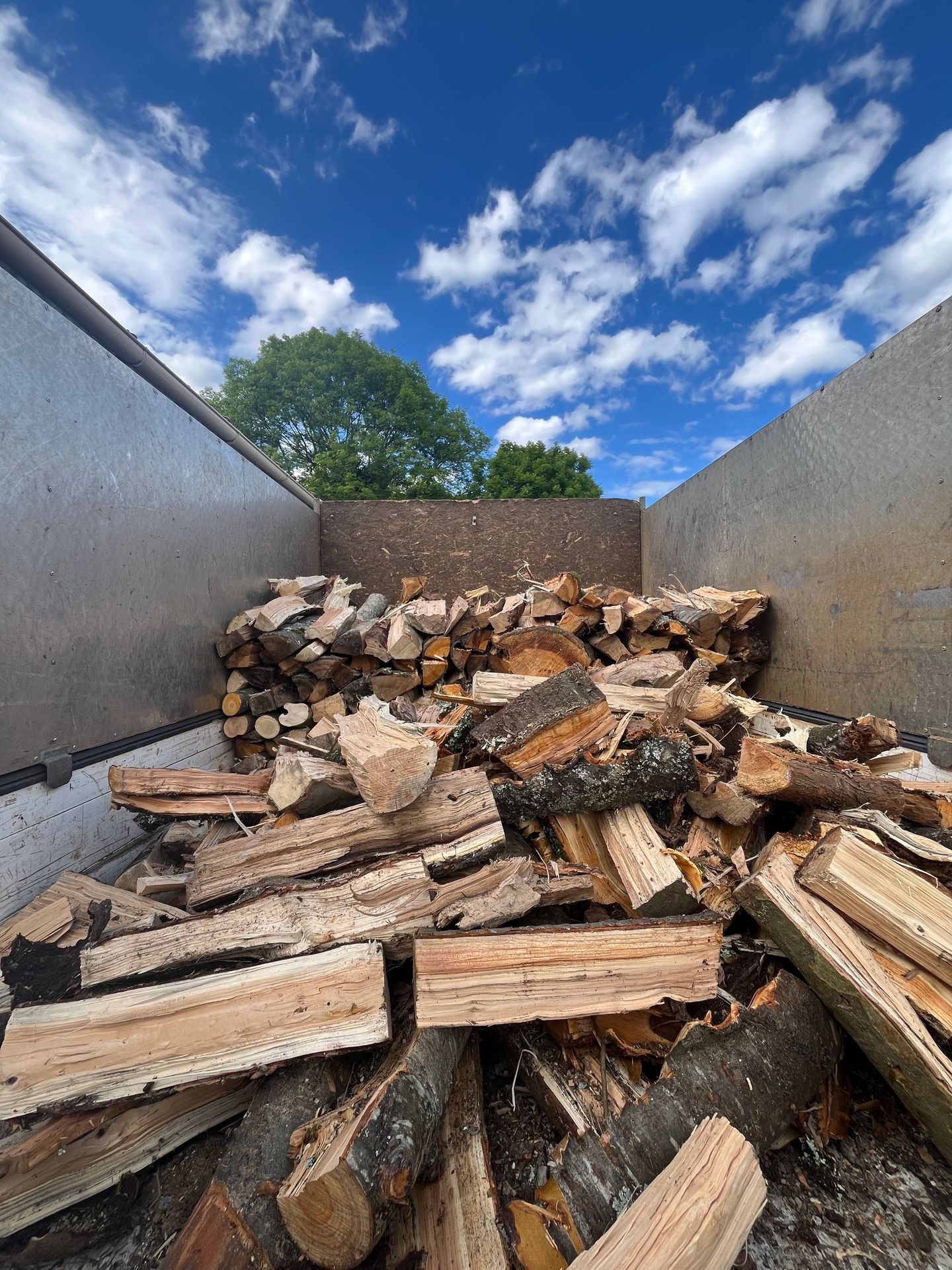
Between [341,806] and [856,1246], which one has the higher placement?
[341,806]

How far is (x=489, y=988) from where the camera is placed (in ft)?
4.14

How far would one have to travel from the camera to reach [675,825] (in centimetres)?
188

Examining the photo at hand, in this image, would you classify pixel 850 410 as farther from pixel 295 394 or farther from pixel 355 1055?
pixel 295 394

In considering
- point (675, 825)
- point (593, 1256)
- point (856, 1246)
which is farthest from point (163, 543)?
point (856, 1246)

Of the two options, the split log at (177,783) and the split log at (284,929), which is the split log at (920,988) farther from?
the split log at (177,783)

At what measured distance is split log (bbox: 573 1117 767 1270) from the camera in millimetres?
871

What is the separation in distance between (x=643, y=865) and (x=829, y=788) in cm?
67

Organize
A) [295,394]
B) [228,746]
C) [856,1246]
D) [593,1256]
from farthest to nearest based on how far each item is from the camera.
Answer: [295,394] < [228,746] < [856,1246] < [593,1256]

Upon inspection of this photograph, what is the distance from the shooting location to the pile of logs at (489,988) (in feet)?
3.29

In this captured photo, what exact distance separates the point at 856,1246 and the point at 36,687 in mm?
2740

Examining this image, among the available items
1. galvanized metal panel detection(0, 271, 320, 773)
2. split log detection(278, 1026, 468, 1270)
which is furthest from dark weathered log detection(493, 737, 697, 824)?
galvanized metal panel detection(0, 271, 320, 773)

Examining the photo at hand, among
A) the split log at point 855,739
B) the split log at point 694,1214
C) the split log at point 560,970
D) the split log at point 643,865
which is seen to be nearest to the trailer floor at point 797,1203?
the split log at point 694,1214

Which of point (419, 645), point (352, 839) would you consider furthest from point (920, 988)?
point (419, 645)

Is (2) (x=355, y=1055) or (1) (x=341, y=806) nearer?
(2) (x=355, y=1055)
